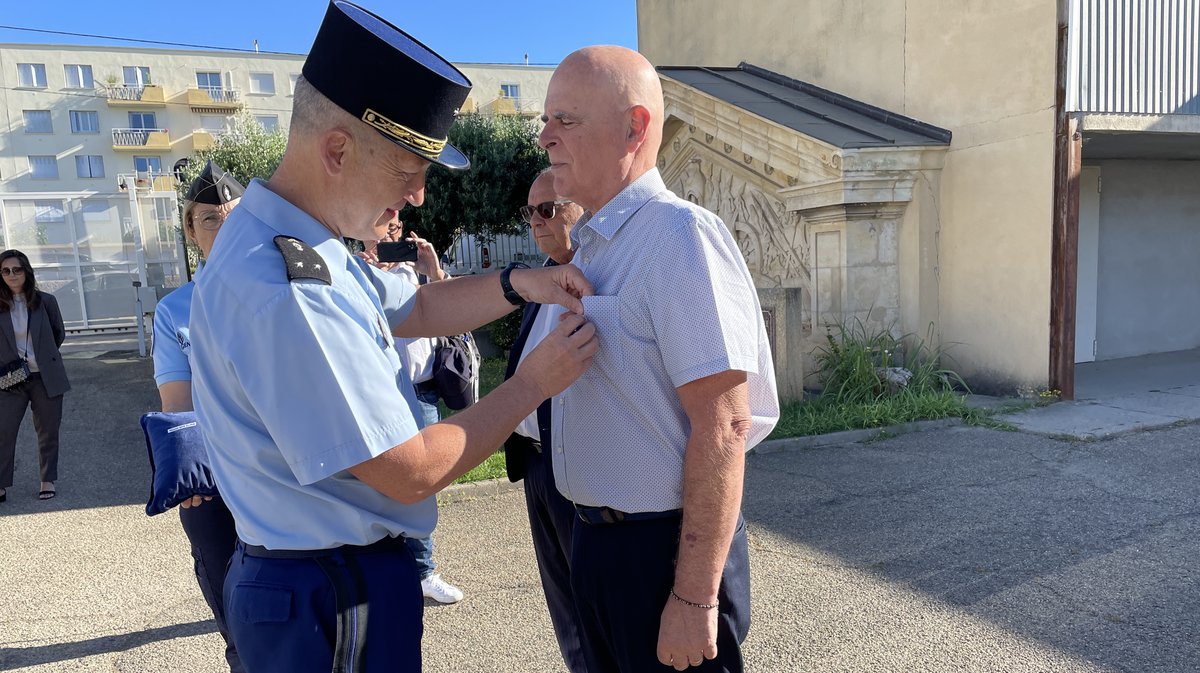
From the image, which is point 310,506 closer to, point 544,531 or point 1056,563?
point 544,531

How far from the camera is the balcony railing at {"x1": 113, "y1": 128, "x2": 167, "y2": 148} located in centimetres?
4381

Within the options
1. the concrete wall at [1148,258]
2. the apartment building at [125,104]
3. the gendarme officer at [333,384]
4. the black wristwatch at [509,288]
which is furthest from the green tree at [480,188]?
the apartment building at [125,104]

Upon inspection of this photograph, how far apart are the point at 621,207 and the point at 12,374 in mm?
6197

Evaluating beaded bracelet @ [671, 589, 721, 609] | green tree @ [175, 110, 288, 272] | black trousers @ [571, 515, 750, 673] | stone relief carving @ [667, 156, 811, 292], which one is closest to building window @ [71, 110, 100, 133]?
green tree @ [175, 110, 288, 272]

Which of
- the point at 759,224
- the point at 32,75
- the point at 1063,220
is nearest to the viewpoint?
the point at 1063,220

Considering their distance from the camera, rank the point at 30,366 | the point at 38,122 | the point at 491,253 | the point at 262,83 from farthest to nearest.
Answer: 1. the point at 262,83
2. the point at 38,122
3. the point at 491,253
4. the point at 30,366

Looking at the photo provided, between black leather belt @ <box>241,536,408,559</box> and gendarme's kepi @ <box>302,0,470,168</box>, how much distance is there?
0.80m

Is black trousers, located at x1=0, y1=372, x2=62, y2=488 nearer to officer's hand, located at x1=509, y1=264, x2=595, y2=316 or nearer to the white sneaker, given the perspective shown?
the white sneaker

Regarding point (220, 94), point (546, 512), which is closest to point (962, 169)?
point (546, 512)

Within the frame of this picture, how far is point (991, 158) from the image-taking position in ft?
24.7

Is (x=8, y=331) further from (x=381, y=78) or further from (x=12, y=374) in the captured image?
(x=381, y=78)

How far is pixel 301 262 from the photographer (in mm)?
1328

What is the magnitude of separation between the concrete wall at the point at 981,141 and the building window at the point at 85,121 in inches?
1911

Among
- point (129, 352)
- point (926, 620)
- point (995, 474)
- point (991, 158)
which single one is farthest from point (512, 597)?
point (129, 352)
